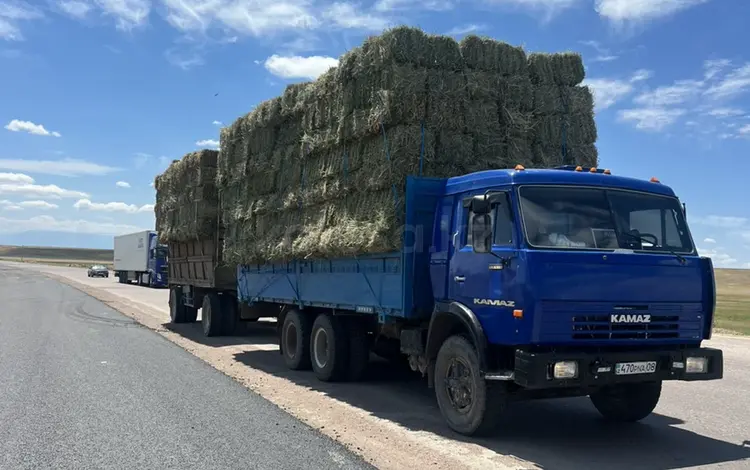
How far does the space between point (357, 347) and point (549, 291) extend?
14.8 ft

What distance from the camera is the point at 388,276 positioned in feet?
27.2

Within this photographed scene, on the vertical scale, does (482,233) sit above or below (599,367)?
above

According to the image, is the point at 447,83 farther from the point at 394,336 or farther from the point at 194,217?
the point at 194,217

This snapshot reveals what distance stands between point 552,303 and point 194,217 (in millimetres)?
12911

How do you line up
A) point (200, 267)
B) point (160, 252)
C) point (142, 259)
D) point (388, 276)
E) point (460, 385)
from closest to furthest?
point (460, 385), point (388, 276), point (200, 267), point (160, 252), point (142, 259)

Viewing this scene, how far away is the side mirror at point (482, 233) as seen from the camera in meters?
6.52

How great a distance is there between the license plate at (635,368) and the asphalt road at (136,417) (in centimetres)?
255

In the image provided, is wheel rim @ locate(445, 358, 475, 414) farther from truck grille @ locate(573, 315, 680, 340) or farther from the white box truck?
the white box truck

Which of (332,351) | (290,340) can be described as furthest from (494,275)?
(290,340)

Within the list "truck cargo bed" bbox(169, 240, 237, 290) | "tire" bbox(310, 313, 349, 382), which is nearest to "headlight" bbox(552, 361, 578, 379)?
"tire" bbox(310, 313, 349, 382)

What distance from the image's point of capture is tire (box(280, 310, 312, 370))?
11.0 metres

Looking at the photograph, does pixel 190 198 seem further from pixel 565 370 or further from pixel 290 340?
pixel 565 370

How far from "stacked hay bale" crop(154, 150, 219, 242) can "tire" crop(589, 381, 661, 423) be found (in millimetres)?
11472

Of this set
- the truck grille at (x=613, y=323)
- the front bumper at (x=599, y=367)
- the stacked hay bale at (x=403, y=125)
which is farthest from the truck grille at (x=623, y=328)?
the stacked hay bale at (x=403, y=125)
